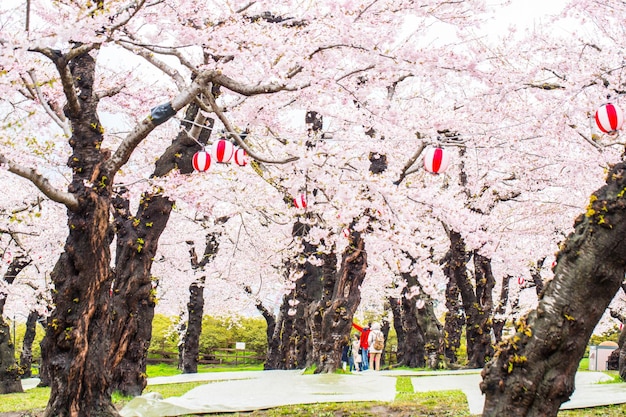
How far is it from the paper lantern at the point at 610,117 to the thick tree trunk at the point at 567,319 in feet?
15.1

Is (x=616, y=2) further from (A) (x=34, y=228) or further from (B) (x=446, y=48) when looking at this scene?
(A) (x=34, y=228)

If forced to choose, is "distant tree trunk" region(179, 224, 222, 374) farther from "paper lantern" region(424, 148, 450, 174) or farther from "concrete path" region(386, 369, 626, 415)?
"paper lantern" region(424, 148, 450, 174)

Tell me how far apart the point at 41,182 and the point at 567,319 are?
6.11 m

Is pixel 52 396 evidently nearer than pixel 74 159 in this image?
Yes

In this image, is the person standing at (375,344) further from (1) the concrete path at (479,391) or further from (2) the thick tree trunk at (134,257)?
(2) the thick tree trunk at (134,257)

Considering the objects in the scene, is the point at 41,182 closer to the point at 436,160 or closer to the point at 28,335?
the point at 436,160

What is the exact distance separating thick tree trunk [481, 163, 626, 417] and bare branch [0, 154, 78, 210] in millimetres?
5711

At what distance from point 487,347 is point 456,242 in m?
3.57

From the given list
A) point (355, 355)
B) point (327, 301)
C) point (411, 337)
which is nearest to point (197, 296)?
point (355, 355)

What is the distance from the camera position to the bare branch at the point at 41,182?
23.9ft

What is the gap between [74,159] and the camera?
28.1ft

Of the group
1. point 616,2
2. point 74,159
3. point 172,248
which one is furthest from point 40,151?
point 172,248

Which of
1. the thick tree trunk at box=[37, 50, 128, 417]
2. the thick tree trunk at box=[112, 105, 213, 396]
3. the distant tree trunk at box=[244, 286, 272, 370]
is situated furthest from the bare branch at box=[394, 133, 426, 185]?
the distant tree trunk at box=[244, 286, 272, 370]

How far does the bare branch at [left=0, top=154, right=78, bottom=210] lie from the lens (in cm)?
729
